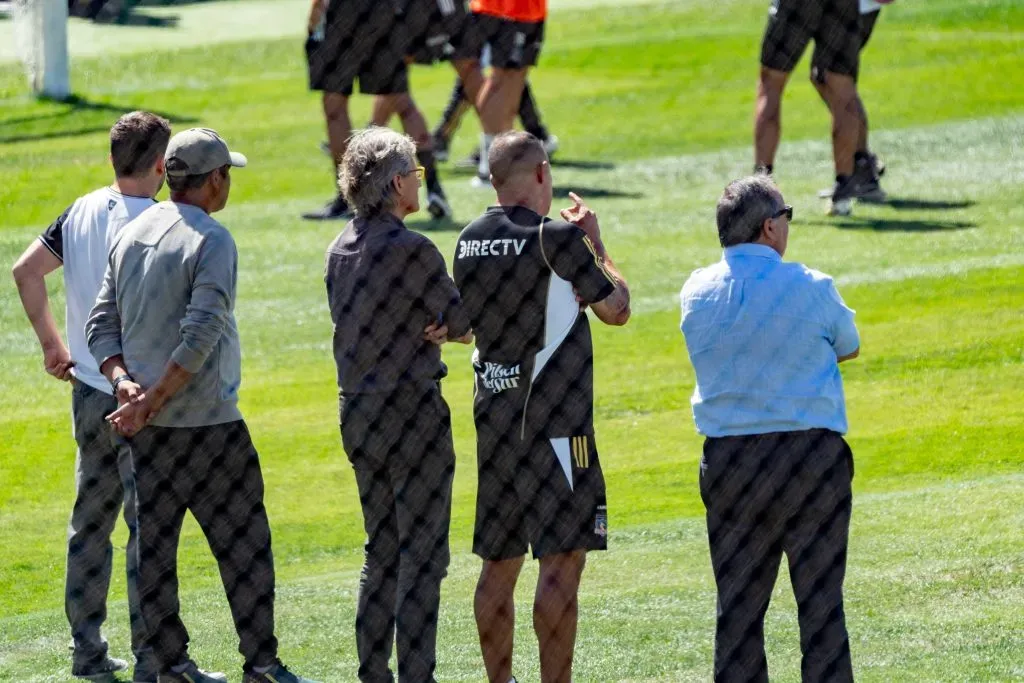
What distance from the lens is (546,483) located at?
15.8ft

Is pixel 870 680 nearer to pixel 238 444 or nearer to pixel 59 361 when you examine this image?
pixel 238 444

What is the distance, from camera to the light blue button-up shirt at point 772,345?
14.6ft

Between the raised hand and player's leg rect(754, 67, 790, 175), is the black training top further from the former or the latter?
player's leg rect(754, 67, 790, 175)

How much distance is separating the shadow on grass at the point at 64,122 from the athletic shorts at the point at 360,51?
3.20m

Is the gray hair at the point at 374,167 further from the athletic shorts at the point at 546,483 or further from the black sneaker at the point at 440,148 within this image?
the black sneaker at the point at 440,148

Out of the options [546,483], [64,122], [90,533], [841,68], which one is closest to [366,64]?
[841,68]

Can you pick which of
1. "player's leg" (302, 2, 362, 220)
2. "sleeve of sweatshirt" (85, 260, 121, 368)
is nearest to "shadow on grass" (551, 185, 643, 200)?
"player's leg" (302, 2, 362, 220)

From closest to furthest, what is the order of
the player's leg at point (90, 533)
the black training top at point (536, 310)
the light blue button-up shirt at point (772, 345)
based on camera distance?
the light blue button-up shirt at point (772, 345), the black training top at point (536, 310), the player's leg at point (90, 533)

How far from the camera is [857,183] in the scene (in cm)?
1080

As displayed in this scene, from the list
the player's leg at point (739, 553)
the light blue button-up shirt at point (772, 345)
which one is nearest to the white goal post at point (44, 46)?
the light blue button-up shirt at point (772, 345)

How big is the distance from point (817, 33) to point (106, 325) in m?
6.34

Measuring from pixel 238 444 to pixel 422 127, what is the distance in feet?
18.9

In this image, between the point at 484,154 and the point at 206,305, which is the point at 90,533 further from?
the point at 484,154

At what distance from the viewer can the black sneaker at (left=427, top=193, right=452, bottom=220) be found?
10516 mm
